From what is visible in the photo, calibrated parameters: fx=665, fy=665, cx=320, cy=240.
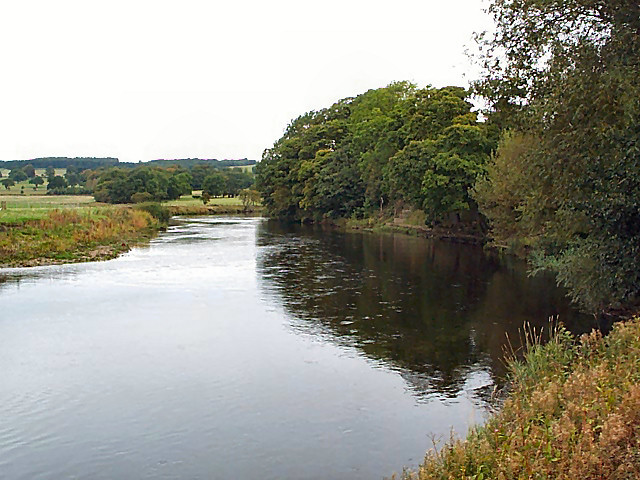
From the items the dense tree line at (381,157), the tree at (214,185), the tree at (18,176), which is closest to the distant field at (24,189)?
the tree at (18,176)

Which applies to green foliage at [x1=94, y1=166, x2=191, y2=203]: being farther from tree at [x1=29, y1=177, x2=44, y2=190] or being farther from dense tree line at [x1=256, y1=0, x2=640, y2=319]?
dense tree line at [x1=256, y1=0, x2=640, y2=319]

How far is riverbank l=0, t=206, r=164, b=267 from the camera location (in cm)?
3366

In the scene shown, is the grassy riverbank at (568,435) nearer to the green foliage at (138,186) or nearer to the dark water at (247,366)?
the dark water at (247,366)

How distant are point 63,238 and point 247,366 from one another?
1017 inches

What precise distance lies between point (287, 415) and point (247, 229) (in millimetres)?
47163

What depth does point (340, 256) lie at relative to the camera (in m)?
37.0

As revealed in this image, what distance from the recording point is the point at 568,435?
6.24 m

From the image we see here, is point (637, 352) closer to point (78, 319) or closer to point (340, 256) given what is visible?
point (78, 319)

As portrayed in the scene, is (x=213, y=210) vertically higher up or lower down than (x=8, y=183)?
lower down

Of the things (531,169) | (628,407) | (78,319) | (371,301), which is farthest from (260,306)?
(628,407)

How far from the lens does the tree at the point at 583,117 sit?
13775mm

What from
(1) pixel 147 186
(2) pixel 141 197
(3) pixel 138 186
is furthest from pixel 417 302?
(1) pixel 147 186

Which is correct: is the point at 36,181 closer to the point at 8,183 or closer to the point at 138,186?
the point at 8,183

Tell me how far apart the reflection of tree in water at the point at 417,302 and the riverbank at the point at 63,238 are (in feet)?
32.0
